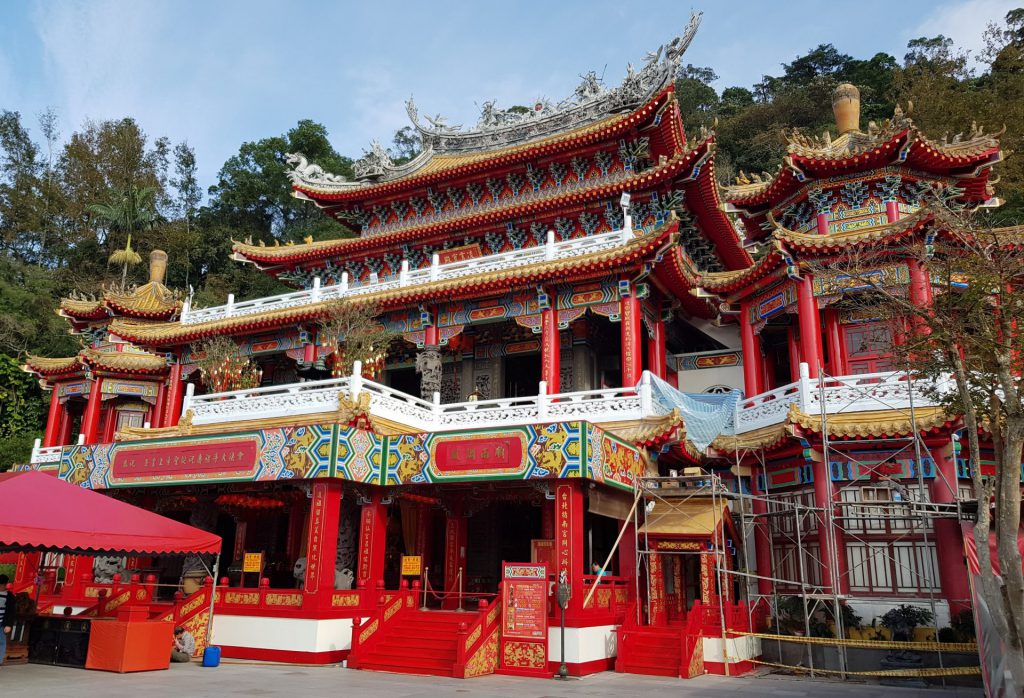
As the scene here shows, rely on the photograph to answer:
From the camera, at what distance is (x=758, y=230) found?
20.0 meters

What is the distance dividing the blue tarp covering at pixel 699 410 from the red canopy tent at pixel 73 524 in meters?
8.81

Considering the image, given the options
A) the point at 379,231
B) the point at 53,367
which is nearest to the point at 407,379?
the point at 379,231

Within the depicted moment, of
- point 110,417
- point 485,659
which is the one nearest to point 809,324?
point 485,659

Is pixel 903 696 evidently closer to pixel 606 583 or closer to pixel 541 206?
pixel 606 583

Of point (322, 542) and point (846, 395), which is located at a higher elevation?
point (846, 395)

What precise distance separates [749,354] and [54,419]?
24491 millimetres

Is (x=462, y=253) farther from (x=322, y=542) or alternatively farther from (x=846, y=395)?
(x=846, y=395)

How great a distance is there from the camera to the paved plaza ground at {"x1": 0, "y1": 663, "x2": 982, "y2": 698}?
925 cm

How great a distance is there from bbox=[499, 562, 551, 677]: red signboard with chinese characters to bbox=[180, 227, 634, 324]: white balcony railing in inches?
310

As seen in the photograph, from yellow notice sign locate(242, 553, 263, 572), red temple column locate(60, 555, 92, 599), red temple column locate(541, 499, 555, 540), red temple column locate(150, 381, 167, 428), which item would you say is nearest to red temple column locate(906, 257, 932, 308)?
red temple column locate(541, 499, 555, 540)

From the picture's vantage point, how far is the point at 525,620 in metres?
11.8

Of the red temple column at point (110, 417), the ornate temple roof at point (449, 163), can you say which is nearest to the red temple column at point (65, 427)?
the red temple column at point (110, 417)

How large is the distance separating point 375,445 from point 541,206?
944cm

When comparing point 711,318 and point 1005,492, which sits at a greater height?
point 711,318
